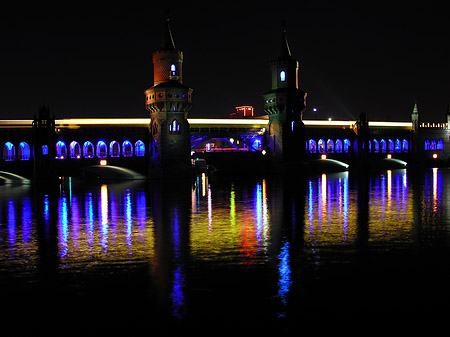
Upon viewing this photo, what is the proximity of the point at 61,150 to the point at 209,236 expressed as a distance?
53.6m

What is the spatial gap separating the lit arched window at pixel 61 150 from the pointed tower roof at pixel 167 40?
18472 mm

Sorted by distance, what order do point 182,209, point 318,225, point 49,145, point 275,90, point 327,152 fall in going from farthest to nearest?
point 327,152 < point 275,90 < point 49,145 < point 182,209 < point 318,225

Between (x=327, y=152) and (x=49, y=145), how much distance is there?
48715 millimetres

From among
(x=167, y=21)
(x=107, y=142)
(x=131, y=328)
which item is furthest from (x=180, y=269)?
(x=167, y=21)

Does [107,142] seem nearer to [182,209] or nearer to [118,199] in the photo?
[118,199]

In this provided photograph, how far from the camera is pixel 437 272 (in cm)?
1550

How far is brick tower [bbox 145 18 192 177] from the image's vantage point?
68.8 meters

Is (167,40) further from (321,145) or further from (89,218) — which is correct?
(89,218)

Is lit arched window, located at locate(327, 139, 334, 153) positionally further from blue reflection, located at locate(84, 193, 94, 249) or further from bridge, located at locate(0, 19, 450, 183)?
blue reflection, located at locate(84, 193, 94, 249)

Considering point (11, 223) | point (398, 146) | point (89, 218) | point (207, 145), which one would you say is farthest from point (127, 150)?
point (398, 146)

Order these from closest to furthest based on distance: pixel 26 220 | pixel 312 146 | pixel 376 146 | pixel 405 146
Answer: pixel 26 220
pixel 312 146
pixel 376 146
pixel 405 146

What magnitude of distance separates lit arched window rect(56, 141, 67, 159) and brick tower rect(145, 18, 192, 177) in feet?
37.4

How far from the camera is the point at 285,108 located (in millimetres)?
80688

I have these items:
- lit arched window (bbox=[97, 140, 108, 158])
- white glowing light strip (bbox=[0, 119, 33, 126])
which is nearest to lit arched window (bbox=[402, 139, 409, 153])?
lit arched window (bbox=[97, 140, 108, 158])
